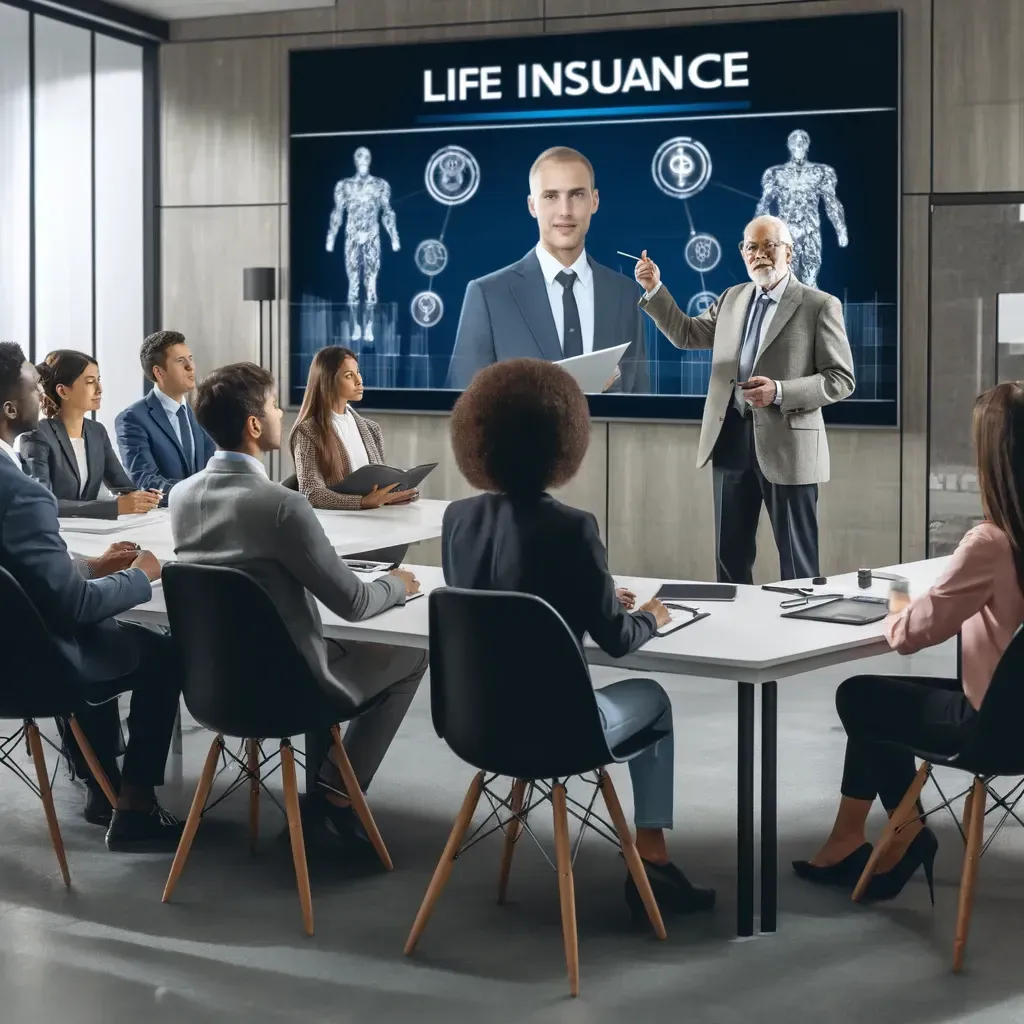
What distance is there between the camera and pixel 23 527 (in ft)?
11.0

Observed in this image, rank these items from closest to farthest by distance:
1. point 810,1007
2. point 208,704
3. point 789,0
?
point 810,1007 < point 208,704 < point 789,0

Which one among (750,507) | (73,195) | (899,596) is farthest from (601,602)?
(73,195)

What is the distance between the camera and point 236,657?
3250 mm

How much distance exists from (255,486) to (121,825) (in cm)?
120

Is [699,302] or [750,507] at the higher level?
[699,302]

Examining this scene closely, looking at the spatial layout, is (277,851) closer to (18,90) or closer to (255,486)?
(255,486)

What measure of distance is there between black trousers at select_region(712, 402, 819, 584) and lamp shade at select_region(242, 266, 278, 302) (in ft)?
11.5

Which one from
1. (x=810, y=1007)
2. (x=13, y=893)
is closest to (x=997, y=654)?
(x=810, y=1007)

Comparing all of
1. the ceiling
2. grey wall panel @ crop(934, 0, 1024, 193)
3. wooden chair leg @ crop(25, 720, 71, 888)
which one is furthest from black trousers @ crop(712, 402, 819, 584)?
the ceiling

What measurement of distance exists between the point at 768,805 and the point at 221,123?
6.66 m

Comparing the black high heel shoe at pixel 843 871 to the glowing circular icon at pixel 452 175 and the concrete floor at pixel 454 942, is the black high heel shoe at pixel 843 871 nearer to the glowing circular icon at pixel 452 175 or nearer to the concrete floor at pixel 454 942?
the concrete floor at pixel 454 942

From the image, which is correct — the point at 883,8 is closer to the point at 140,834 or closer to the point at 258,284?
the point at 258,284

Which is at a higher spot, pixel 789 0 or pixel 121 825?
pixel 789 0

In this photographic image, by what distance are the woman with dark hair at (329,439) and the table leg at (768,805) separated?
2437 mm
